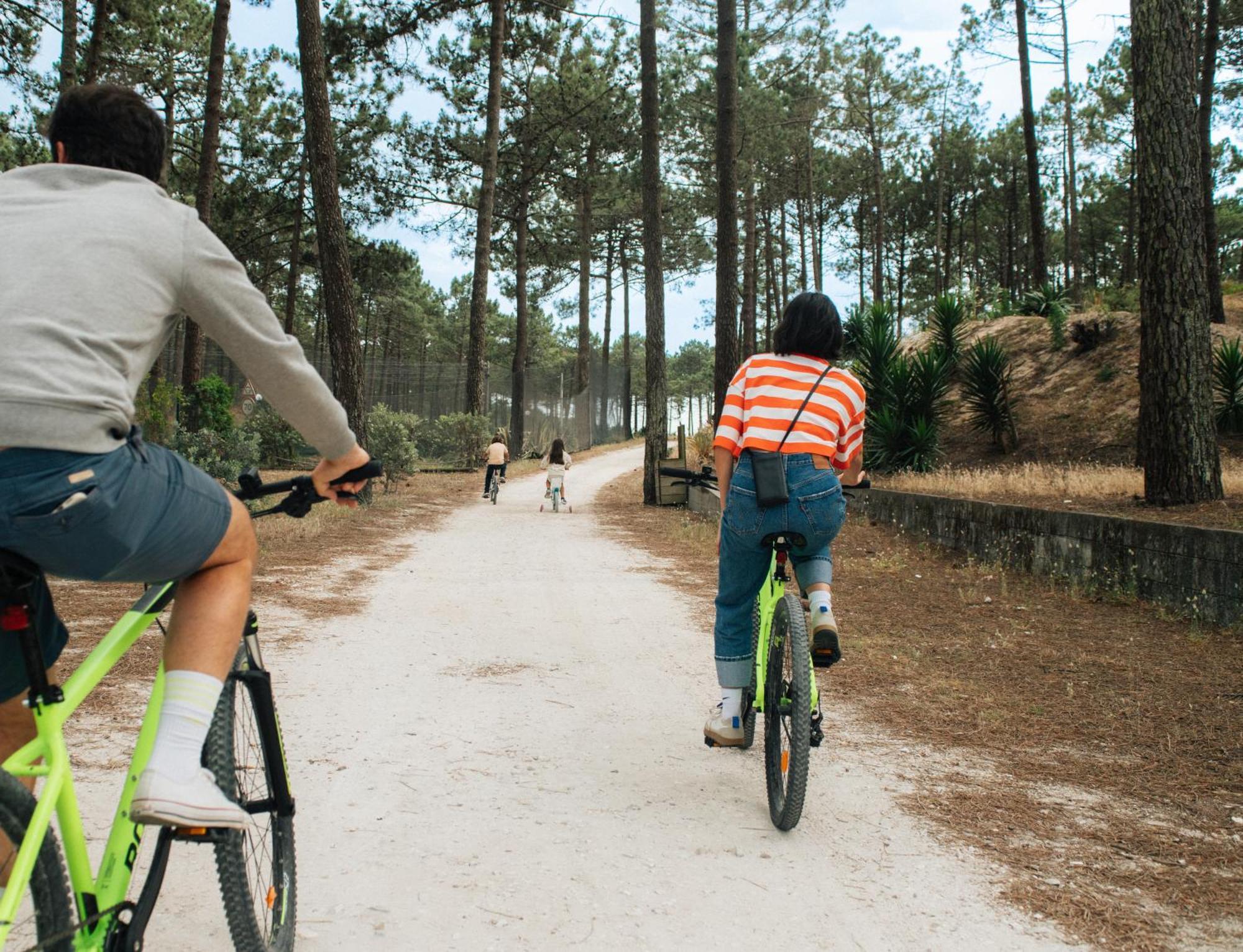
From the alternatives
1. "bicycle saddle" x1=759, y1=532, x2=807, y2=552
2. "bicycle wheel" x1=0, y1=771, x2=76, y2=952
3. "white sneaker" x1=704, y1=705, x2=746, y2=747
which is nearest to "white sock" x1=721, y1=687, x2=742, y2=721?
"white sneaker" x1=704, y1=705, x2=746, y2=747

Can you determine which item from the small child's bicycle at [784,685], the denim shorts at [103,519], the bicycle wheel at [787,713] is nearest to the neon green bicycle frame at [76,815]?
the denim shorts at [103,519]

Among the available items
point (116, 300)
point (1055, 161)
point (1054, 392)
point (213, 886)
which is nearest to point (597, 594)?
point (213, 886)

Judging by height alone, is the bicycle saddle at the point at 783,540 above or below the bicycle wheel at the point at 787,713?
above

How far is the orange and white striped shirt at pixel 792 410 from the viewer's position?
391cm

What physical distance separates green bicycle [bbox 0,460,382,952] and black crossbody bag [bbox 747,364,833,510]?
181 centimetres

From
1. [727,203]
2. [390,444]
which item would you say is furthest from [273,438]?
[727,203]

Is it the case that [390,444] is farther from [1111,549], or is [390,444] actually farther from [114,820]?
[114,820]

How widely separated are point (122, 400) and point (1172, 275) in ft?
29.7

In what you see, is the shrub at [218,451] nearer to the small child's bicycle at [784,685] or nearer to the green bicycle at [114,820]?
the small child's bicycle at [784,685]

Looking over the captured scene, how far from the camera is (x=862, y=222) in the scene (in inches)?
2087

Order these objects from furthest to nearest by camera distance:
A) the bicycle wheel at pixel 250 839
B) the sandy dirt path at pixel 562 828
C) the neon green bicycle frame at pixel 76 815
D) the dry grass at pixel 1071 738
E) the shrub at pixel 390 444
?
the shrub at pixel 390 444 < the dry grass at pixel 1071 738 < the sandy dirt path at pixel 562 828 < the bicycle wheel at pixel 250 839 < the neon green bicycle frame at pixel 76 815

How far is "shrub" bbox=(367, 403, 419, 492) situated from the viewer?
2066 centimetres

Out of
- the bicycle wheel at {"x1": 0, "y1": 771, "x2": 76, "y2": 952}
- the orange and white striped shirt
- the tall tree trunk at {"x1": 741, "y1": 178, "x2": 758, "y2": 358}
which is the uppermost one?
the tall tree trunk at {"x1": 741, "y1": 178, "x2": 758, "y2": 358}

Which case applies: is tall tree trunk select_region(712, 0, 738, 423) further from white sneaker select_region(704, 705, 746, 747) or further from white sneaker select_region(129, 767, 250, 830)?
white sneaker select_region(129, 767, 250, 830)
